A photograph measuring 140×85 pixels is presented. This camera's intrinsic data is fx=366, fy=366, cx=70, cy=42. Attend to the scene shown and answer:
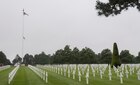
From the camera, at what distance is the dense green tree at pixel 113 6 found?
2117 centimetres

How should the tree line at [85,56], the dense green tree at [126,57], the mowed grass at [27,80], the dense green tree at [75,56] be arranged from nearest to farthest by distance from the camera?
the mowed grass at [27,80]
the dense green tree at [126,57]
the tree line at [85,56]
the dense green tree at [75,56]

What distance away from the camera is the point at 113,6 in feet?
71.8

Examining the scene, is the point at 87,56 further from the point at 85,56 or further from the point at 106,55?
the point at 106,55

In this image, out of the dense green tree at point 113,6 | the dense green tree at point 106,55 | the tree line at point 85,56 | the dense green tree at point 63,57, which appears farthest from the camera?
the dense green tree at point 63,57

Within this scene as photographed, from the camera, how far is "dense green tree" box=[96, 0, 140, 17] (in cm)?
2117

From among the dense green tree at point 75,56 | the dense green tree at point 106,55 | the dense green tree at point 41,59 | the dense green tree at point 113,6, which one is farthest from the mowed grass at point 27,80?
the dense green tree at point 41,59

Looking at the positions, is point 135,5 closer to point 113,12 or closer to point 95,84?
point 113,12

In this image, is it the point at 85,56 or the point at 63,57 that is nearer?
the point at 85,56

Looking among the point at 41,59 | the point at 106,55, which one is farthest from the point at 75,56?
the point at 41,59

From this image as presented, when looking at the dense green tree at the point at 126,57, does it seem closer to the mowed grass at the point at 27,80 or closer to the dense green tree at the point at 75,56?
the dense green tree at the point at 75,56

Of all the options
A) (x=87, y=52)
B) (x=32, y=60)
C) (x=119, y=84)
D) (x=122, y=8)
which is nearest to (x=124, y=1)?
(x=122, y=8)

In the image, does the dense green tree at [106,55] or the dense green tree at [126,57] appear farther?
the dense green tree at [106,55]

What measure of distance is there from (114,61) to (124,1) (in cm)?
3912

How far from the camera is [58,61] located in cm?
13062
